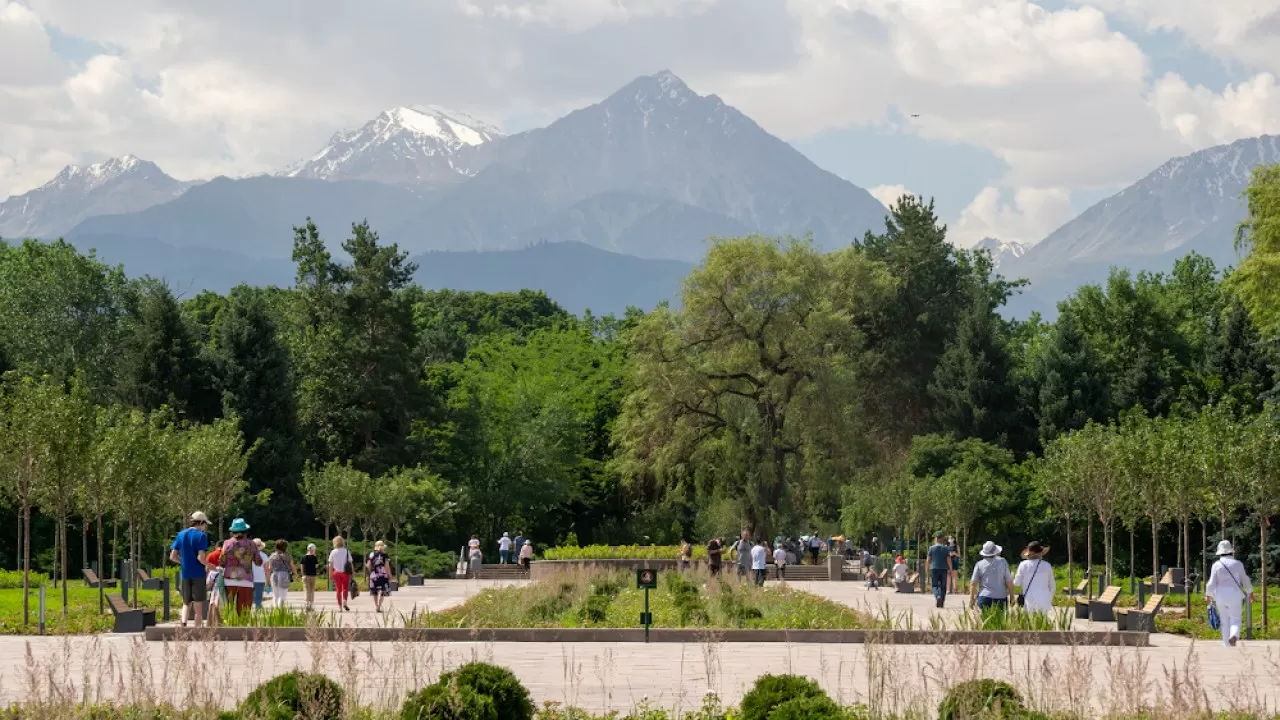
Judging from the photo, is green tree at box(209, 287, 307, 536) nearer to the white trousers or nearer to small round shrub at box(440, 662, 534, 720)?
the white trousers

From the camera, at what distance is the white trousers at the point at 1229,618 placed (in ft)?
69.6

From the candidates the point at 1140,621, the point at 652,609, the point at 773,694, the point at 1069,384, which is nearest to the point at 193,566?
the point at 652,609

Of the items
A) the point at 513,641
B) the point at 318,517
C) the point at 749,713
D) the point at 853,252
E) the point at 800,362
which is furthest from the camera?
the point at 853,252

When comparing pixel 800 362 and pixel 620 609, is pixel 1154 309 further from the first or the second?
pixel 620 609

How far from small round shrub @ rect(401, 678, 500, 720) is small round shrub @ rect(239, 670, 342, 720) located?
1.54 feet

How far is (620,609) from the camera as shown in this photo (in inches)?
1136

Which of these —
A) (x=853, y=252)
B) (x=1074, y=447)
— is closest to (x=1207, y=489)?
(x=1074, y=447)

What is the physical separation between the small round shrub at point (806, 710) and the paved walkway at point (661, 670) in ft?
1.79

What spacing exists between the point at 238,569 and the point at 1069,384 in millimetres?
44476

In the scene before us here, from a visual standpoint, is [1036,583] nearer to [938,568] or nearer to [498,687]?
[938,568]

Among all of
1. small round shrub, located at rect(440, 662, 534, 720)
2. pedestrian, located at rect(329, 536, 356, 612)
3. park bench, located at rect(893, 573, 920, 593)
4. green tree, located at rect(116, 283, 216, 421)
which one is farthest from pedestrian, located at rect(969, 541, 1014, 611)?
green tree, located at rect(116, 283, 216, 421)

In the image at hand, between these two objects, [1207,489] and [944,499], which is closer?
[1207,489]

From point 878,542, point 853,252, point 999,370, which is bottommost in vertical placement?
point 878,542

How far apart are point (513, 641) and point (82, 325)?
48.8 metres
